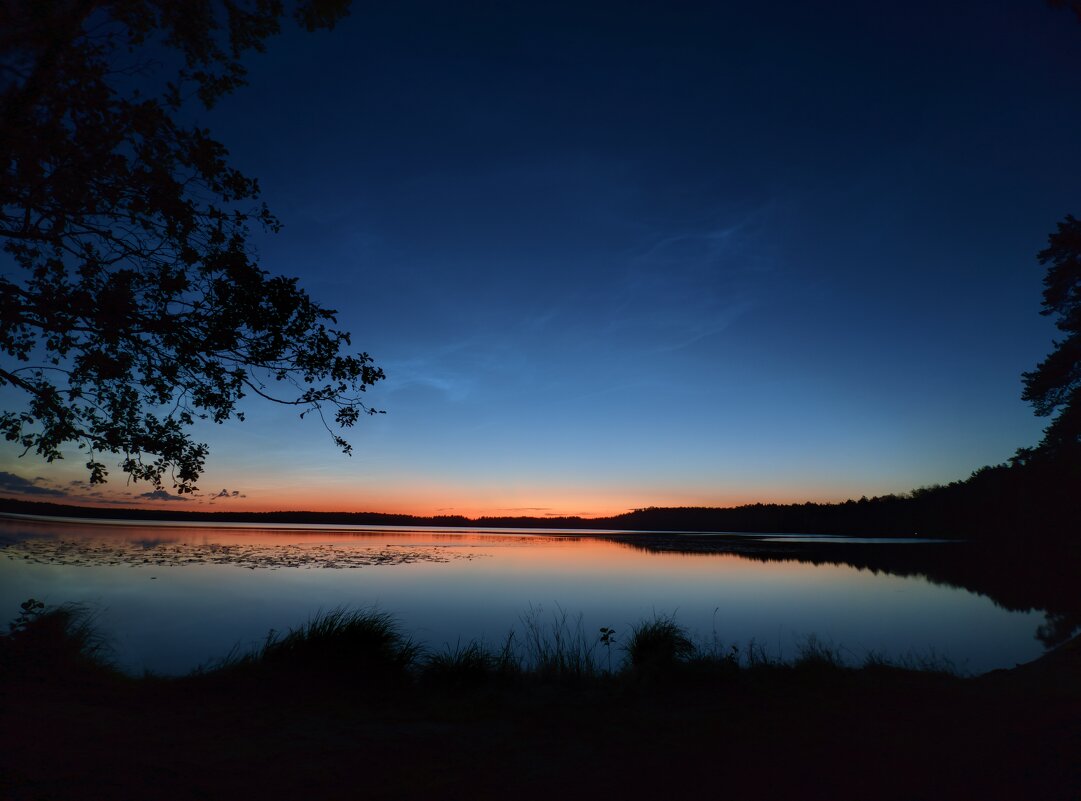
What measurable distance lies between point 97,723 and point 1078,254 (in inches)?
1435

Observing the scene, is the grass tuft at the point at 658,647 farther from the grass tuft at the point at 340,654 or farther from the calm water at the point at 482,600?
the grass tuft at the point at 340,654

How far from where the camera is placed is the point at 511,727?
31.1ft

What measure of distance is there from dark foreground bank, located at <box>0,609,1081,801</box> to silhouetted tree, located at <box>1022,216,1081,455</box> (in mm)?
18177

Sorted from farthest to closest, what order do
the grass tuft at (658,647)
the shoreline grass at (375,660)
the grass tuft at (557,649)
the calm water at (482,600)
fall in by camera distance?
the calm water at (482,600)
the grass tuft at (658,647)
the grass tuft at (557,649)
the shoreline grass at (375,660)

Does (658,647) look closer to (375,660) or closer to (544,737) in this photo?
(544,737)

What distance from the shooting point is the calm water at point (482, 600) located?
771 inches

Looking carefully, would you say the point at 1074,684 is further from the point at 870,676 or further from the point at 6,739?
the point at 6,739

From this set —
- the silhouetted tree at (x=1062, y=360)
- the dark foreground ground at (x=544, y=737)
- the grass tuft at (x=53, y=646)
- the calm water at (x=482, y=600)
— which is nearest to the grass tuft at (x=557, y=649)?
the calm water at (x=482, y=600)

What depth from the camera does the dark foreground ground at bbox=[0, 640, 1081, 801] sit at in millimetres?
6609

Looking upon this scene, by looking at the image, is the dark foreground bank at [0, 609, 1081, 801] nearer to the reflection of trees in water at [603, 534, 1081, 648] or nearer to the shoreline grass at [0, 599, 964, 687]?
the shoreline grass at [0, 599, 964, 687]

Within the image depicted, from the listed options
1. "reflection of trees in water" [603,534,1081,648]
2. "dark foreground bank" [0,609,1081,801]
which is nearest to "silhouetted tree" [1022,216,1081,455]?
"reflection of trees in water" [603,534,1081,648]

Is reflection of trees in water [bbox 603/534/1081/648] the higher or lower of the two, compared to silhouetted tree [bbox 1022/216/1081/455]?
lower

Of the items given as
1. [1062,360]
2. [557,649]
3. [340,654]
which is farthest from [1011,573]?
[340,654]

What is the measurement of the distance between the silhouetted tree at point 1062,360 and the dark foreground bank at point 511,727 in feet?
59.6
